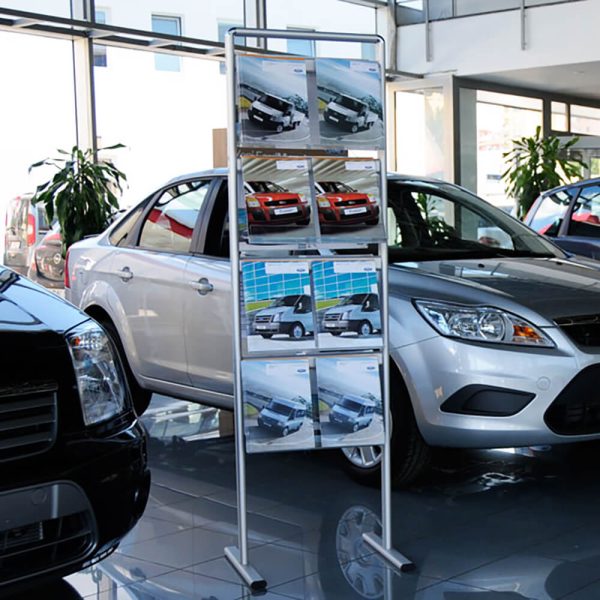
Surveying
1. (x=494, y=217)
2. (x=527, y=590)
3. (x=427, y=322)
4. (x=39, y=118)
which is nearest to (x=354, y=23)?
(x=39, y=118)

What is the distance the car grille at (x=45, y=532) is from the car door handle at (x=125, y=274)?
8.83ft

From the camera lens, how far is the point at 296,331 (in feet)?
10.6

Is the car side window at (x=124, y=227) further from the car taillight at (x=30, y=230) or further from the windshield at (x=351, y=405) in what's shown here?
the car taillight at (x=30, y=230)

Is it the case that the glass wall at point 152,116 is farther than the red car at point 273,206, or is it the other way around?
the glass wall at point 152,116

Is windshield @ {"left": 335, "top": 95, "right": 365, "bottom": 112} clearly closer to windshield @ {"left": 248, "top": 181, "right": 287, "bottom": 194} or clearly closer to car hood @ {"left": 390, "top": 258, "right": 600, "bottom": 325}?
windshield @ {"left": 248, "top": 181, "right": 287, "bottom": 194}

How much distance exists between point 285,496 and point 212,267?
1.09 meters

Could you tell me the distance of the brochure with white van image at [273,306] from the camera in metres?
3.20

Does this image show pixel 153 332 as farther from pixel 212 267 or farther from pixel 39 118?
pixel 39 118

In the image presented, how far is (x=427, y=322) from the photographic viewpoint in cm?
383

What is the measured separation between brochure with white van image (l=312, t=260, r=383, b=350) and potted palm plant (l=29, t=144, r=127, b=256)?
7.01 m


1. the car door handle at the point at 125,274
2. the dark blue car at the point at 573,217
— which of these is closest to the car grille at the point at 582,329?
the car door handle at the point at 125,274

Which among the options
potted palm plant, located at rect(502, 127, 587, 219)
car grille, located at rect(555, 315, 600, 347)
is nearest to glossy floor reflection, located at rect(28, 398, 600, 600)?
car grille, located at rect(555, 315, 600, 347)

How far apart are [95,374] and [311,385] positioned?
2.83 ft

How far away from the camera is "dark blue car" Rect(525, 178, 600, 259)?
25.3 ft
